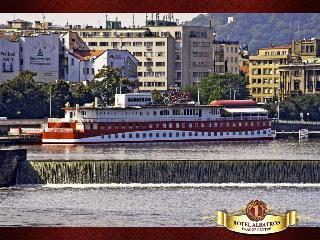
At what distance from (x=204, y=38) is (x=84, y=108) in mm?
9057

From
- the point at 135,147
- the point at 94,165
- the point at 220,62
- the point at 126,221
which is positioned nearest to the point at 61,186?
the point at 94,165

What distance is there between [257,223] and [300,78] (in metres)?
16.0

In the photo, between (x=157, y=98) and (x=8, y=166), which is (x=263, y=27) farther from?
(x=157, y=98)

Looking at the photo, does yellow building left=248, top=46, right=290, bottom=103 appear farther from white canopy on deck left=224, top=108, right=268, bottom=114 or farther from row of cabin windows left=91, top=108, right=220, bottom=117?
→ row of cabin windows left=91, top=108, right=220, bottom=117

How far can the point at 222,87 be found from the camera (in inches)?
1153

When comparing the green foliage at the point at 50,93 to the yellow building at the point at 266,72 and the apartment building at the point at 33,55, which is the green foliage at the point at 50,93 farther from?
the yellow building at the point at 266,72

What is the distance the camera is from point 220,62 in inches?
1334

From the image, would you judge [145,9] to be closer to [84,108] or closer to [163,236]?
[163,236]

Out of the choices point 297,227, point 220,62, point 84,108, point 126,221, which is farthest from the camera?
point 220,62

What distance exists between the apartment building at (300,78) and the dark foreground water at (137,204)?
9.72m

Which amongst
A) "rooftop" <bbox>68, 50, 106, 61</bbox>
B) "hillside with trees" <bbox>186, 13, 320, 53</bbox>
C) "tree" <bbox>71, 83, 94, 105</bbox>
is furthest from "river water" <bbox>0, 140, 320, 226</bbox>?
"tree" <bbox>71, 83, 94, 105</bbox>

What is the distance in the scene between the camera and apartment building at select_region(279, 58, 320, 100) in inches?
1032

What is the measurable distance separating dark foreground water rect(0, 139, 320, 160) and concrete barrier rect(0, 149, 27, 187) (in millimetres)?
2564

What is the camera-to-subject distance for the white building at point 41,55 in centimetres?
2134
